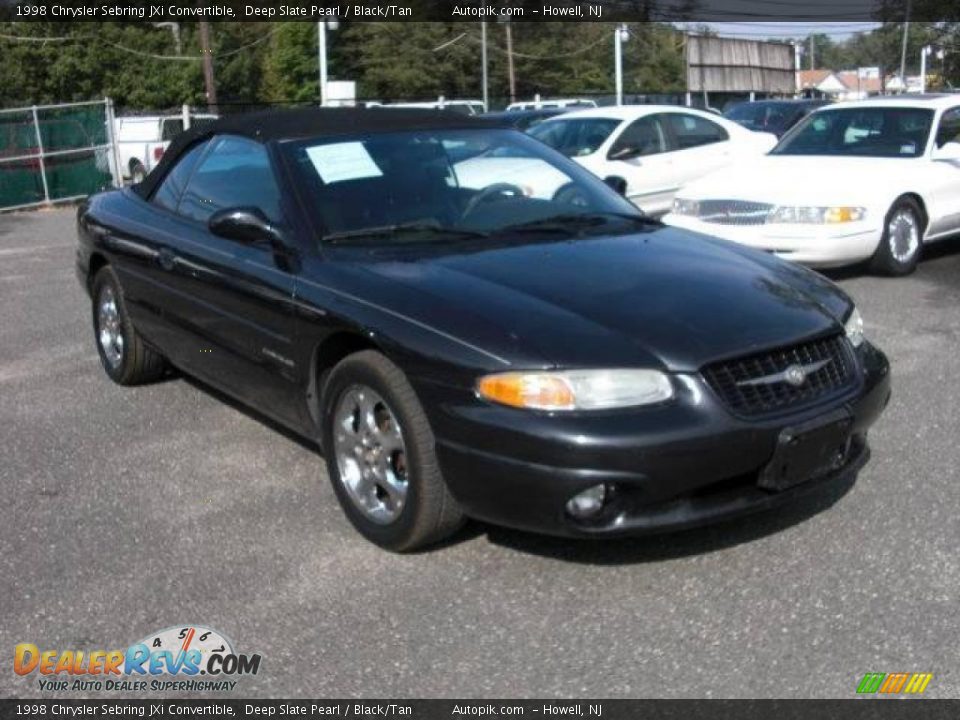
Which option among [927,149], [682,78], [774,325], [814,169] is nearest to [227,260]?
[774,325]

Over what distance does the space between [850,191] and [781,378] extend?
562cm

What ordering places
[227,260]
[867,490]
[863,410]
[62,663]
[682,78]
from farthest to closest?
1. [682,78]
2. [227,260]
3. [867,490]
4. [863,410]
5. [62,663]

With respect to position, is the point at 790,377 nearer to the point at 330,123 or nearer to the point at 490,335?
the point at 490,335

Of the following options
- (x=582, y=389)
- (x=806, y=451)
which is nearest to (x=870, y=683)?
(x=806, y=451)

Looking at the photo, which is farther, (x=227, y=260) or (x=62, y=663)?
(x=227, y=260)

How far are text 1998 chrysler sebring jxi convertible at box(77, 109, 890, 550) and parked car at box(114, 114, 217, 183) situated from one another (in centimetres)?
1767

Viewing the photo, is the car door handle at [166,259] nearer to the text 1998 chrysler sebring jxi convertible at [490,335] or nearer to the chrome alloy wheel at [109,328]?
the text 1998 chrysler sebring jxi convertible at [490,335]

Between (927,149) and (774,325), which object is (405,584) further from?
(927,149)

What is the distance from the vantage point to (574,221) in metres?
4.78

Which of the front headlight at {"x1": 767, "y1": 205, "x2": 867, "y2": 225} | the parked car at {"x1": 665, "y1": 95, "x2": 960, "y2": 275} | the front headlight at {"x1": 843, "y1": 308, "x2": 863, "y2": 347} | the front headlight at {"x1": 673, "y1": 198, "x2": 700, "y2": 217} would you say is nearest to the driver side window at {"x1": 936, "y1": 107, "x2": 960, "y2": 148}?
the parked car at {"x1": 665, "y1": 95, "x2": 960, "y2": 275}

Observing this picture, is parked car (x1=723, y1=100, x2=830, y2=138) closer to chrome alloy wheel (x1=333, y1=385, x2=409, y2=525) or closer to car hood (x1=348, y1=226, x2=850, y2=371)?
car hood (x1=348, y1=226, x2=850, y2=371)

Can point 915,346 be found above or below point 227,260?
below

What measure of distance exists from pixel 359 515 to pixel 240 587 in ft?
1.66

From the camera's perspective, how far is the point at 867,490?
441 cm
